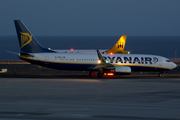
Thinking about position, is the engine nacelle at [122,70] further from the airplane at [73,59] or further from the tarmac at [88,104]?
the tarmac at [88,104]

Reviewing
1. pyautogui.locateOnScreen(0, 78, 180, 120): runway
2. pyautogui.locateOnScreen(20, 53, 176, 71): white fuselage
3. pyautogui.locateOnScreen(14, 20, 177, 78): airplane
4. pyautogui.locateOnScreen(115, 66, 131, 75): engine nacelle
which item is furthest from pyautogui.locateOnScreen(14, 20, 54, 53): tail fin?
pyautogui.locateOnScreen(0, 78, 180, 120): runway

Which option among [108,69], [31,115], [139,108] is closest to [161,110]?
[139,108]

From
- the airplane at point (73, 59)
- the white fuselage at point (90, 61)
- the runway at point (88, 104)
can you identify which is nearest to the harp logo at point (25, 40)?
the airplane at point (73, 59)

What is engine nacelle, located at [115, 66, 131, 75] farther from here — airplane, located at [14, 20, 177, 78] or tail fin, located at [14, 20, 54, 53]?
tail fin, located at [14, 20, 54, 53]

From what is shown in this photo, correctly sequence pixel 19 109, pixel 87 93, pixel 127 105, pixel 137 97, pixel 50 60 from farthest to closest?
pixel 50 60 < pixel 87 93 < pixel 137 97 < pixel 127 105 < pixel 19 109

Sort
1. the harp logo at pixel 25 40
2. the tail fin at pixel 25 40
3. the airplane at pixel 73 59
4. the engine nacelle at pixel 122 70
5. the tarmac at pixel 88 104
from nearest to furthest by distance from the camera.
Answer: the tarmac at pixel 88 104, the engine nacelle at pixel 122 70, the airplane at pixel 73 59, the tail fin at pixel 25 40, the harp logo at pixel 25 40

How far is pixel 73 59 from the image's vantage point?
37.4m

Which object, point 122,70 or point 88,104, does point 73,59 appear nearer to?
point 122,70

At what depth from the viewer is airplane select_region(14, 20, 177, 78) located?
36.8 meters

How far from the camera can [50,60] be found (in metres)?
36.8

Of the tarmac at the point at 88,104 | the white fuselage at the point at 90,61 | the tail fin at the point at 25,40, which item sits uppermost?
the tail fin at the point at 25,40

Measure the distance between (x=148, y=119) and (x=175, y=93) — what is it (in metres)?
9.28

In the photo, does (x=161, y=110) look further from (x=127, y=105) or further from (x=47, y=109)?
(x=47, y=109)

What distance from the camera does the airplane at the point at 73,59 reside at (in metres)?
36.8
